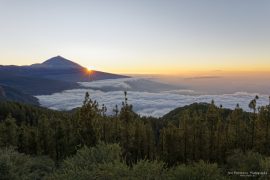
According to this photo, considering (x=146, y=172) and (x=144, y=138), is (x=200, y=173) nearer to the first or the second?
(x=146, y=172)

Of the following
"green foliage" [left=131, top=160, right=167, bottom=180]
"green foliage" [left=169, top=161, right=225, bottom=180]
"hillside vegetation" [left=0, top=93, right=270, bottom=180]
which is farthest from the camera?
"hillside vegetation" [left=0, top=93, right=270, bottom=180]

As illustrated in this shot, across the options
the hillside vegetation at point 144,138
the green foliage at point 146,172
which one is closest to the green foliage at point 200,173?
the green foliage at point 146,172

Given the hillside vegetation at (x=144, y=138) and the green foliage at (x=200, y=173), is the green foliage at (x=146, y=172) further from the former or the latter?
the hillside vegetation at (x=144, y=138)

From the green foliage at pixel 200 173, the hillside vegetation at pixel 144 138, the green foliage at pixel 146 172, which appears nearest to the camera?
the green foliage at pixel 146 172

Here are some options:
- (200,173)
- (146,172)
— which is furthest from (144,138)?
(146,172)

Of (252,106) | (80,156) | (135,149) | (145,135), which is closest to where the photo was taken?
(80,156)

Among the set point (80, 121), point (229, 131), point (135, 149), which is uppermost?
point (80, 121)

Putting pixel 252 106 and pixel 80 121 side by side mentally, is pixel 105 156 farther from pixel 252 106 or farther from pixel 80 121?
pixel 252 106

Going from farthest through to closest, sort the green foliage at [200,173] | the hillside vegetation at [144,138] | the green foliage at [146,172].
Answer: the hillside vegetation at [144,138]
the green foliage at [200,173]
the green foliage at [146,172]

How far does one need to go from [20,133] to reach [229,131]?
54.0 m

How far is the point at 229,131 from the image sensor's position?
277 feet

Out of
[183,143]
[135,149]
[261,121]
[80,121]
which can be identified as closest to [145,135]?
[135,149]

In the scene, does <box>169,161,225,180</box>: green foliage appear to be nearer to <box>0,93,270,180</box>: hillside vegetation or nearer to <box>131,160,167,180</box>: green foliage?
<box>131,160,167,180</box>: green foliage

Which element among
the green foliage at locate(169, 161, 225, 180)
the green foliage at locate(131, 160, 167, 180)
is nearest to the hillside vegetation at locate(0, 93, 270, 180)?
the green foliage at locate(169, 161, 225, 180)
